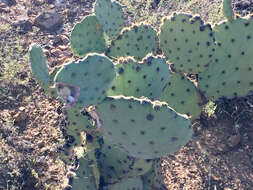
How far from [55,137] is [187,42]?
4.90 feet

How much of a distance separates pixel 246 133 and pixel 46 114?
6.35 feet

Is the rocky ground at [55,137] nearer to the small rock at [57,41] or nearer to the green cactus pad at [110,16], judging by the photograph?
the small rock at [57,41]

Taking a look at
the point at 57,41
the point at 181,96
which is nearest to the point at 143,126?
the point at 181,96

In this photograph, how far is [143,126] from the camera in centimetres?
184

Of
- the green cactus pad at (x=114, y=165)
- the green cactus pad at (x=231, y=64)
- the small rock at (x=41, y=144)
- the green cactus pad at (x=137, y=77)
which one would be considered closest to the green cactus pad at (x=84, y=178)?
the green cactus pad at (x=114, y=165)

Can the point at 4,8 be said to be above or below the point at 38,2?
below

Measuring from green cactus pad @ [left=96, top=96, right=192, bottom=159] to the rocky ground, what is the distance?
1.83ft

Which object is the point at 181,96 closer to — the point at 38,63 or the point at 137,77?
the point at 137,77

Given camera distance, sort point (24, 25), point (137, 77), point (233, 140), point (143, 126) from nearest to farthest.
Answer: point (143, 126), point (137, 77), point (233, 140), point (24, 25)

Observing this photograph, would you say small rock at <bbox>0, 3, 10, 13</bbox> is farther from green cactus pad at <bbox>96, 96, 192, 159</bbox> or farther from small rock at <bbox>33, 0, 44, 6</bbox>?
green cactus pad at <bbox>96, 96, 192, 159</bbox>

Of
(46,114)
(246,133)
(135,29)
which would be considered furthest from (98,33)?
(246,133)

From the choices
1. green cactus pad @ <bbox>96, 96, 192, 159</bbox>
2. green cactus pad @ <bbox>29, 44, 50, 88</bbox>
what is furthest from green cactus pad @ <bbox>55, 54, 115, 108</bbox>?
green cactus pad @ <bbox>29, 44, 50, 88</bbox>

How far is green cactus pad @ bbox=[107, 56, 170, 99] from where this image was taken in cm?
203

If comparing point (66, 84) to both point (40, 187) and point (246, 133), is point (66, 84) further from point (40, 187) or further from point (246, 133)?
point (246, 133)
